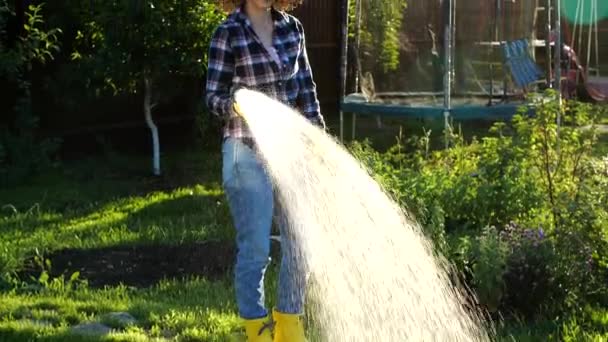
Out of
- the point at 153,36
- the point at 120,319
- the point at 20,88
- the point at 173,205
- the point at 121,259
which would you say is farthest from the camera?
the point at 20,88

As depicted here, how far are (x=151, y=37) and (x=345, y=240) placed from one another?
5.18 metres

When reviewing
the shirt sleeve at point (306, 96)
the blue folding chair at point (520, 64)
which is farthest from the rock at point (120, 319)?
the blue folding chair at point (520, 64)

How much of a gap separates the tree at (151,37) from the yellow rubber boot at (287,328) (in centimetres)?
491

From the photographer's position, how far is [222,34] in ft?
A: 12.9

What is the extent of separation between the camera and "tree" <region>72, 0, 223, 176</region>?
8.67 m

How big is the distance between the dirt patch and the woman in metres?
1.66

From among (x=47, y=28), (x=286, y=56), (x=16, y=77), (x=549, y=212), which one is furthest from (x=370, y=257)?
(x=47, y=28)

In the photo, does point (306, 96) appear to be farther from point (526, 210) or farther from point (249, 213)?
point (526, 210)

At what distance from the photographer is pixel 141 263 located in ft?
19.5

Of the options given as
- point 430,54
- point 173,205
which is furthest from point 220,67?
point 430,54

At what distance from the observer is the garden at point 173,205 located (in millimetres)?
4785

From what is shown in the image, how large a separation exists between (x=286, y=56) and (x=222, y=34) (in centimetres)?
25

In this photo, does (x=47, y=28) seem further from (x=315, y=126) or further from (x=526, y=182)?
(x=315, y=126)

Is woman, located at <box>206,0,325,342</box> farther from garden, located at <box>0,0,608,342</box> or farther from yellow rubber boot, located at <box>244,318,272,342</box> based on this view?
garden, located at <box>0,0,608,342</box>
